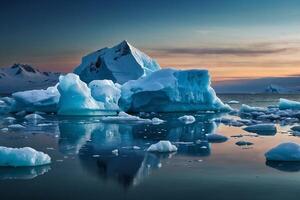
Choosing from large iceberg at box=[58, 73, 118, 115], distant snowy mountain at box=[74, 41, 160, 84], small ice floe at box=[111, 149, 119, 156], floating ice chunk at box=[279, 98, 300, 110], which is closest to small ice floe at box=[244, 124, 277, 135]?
small ice floe at box=[111, 149, 119, 156]

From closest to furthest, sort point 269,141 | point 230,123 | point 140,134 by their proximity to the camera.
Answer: point 269,141 → point 140,134 → point 230,123

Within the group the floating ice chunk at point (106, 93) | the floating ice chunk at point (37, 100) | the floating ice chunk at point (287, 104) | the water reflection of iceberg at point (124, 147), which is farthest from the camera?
the floating ice chunk at point (287, 104)

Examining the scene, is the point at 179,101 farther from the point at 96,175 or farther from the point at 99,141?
the point at 96,175

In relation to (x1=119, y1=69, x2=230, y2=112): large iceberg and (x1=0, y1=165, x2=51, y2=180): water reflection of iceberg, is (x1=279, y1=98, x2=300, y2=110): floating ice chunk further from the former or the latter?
(x1=0, y1=165, x2=51, y2=180): water reflection of iceberg

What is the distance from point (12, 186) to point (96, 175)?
1729 millimetres

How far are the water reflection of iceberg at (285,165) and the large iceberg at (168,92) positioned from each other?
56.4ft

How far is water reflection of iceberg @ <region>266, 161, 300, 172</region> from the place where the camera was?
9.34 meters

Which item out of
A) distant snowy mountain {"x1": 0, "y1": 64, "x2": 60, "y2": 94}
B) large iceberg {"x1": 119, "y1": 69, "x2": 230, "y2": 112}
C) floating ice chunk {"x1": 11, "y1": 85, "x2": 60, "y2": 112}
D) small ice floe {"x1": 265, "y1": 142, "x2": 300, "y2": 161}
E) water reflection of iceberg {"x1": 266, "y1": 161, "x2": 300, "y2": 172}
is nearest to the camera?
water reflection of iceberg {"x1": 266, "y1": 161, "x2": 300, "y2": 172}

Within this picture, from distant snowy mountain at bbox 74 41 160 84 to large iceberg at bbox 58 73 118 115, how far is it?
1159cm

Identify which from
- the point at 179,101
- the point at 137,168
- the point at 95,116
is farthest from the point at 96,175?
the point at 179,101

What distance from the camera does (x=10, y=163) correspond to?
925cm

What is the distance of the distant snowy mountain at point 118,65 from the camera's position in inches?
1547

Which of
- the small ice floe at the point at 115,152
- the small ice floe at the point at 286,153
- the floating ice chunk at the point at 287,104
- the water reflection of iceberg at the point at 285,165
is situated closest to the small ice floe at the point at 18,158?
the small ice floe at the point at 115,152

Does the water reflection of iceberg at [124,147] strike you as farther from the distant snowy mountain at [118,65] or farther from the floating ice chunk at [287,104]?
the distant snowy mountain at [118,65]
